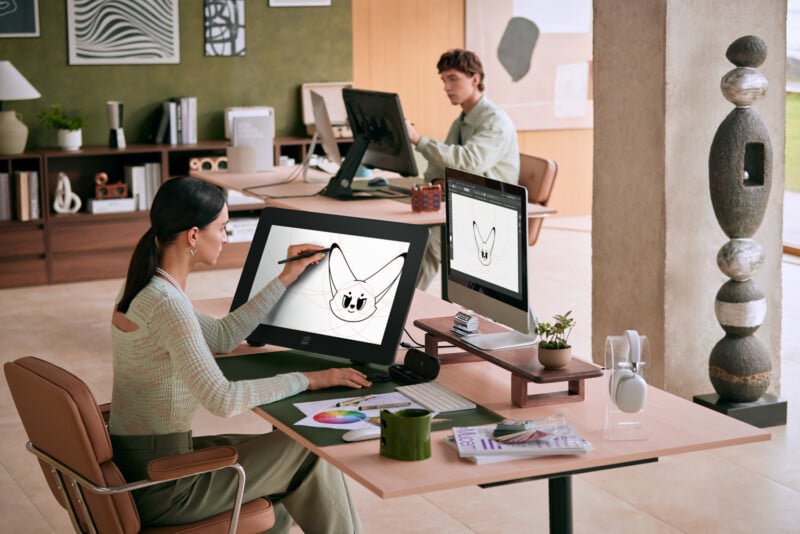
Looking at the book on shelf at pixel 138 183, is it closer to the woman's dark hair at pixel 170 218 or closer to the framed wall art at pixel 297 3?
the framed wall art at pixel 297 3

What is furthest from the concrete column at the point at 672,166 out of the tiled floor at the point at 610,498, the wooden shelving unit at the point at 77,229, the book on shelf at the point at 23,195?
the book on shelf at the point at 23,195

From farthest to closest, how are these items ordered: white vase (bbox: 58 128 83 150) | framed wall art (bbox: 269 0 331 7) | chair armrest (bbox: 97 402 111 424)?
1. framed wall art (bbox: 269 0 331 7)
2. white vase (bbox: 58 128 83 150)
3. chair armrest (bbox: 97 402 111 424)

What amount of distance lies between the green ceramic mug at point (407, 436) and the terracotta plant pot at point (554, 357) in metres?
0.48

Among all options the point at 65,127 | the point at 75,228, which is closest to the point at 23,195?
the point at 75,228

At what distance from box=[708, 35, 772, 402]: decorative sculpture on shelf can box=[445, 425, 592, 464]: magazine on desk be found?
7.43 feet

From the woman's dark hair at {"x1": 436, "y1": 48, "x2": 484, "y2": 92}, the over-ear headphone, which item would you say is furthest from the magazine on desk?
the woman's dark hair at {"x1": 436, "y1": 48, "x2": 484, "y2": 92}

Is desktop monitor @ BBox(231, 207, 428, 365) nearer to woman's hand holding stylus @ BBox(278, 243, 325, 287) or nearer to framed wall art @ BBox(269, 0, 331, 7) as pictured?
woman's hand holding stylus @ BBox(278, 243, 325, 287)

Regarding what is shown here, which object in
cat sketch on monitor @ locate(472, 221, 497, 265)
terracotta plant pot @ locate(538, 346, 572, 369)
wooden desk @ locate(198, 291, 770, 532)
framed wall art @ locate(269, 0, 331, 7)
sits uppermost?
framed wall art @ locate(269, 0, 331, 7)

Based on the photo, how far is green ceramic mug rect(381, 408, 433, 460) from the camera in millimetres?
2459

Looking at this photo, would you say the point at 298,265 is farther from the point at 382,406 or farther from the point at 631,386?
the point at 631,386

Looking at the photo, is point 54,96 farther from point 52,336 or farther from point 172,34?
point 52,336

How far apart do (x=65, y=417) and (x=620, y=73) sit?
3116 mm

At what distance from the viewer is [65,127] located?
7719 millimetres

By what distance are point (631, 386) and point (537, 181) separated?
3840 millimetres
